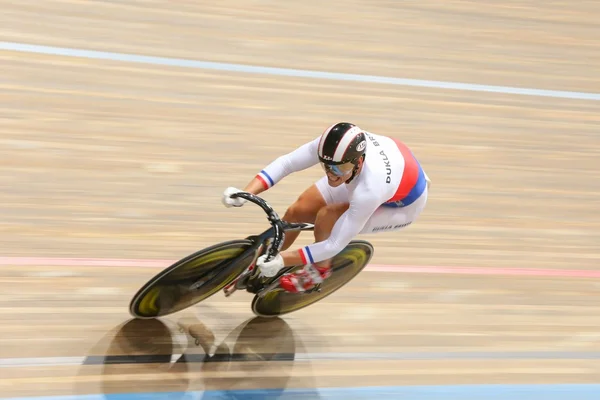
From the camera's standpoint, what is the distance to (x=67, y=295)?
375cm

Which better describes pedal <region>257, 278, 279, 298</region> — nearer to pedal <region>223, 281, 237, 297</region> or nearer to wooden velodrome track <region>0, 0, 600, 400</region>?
pedal <region>223, 281, 237, 297</region>

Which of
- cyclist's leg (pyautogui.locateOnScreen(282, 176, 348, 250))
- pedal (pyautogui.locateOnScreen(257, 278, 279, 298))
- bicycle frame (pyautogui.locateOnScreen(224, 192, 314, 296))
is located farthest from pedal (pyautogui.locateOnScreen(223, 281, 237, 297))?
cyclist's leg (pyautogui.locateOnScreen(282, 176, 348, 250))

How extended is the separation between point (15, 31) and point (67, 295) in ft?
7.97

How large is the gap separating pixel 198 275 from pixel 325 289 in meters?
0.72

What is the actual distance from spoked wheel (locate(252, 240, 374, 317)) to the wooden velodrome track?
0.31ft

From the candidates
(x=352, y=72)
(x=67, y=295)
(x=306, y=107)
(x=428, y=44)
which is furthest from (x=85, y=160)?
(x=428, y=44)

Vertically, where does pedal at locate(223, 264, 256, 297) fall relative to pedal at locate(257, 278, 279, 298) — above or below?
above

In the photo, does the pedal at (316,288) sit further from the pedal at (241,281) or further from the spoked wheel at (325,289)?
the pedal at (241,281)

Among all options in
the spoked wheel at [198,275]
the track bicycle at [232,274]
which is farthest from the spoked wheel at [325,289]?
the spoked wheel at [198,275]

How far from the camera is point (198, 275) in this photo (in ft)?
11.2

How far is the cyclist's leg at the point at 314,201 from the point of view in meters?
3.71

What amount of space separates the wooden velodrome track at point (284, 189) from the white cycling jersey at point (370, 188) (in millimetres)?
651

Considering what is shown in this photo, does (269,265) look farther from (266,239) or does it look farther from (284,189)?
(284,189)

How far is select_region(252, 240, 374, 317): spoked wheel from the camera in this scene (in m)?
3.70
